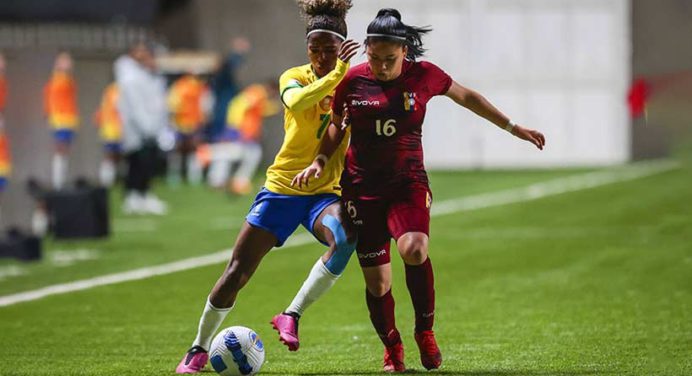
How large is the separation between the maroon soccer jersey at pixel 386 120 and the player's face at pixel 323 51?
0.13 m

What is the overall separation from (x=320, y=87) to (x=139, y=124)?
16.4 m

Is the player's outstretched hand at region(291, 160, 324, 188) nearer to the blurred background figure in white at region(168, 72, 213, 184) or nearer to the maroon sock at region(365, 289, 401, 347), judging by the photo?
the maroon sock at region(365, 289, 401, 347)

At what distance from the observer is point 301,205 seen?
28.9ft

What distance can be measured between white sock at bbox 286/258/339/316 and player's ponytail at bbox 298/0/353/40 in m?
1.30

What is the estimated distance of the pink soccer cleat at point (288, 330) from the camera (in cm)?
849

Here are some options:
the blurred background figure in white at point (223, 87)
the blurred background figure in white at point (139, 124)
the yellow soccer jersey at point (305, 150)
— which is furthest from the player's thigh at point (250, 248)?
the blurred background figure in white at point (223, 87)

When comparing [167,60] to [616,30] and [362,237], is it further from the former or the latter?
[362,237]

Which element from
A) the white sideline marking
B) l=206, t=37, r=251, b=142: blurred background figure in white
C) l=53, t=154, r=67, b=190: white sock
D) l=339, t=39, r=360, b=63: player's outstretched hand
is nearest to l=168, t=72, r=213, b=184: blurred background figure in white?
l=206, t=37, r=251, b=142: blurred background figure in white

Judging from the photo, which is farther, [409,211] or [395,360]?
[395,360]

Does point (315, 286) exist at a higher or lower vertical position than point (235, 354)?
higher

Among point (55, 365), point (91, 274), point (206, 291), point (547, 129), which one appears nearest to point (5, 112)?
point (91, 274)

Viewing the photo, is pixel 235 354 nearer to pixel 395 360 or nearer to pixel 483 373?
pixel 395 360

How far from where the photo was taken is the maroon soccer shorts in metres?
8.46

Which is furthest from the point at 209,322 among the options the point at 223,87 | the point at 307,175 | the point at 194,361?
the point at 223,87
